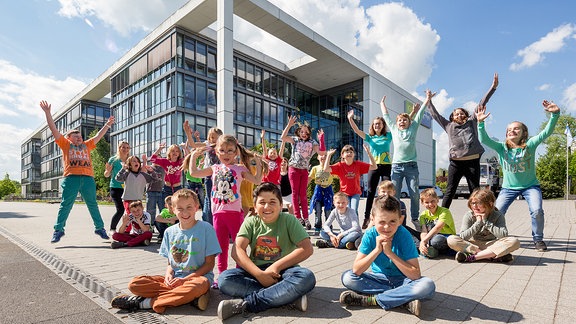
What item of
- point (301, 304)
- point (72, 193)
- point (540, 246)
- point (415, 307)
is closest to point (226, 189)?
point (301, 304)

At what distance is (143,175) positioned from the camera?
6.38 metres

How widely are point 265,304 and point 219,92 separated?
686 inches

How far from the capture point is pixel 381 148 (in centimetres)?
639

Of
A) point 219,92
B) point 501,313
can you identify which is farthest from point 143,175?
point 219,92

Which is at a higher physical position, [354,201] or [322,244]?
[354,201]

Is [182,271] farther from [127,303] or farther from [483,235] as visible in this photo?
[483,235]

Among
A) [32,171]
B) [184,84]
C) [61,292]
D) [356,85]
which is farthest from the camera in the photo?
[32,171]

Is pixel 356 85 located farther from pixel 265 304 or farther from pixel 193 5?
pixel 265 304

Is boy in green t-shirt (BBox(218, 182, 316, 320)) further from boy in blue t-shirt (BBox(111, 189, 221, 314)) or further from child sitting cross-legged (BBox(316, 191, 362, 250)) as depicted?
child sitting cross-legged (BBox(316, 191, 362, 250))

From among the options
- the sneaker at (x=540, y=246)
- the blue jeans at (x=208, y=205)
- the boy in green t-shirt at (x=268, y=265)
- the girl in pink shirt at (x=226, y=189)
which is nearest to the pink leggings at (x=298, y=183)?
the blue jeans at (x=208, y=205)

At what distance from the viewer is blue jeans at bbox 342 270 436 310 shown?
2539 mm

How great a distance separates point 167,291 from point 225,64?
1746cm

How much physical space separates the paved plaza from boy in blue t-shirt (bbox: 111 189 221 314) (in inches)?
3.8

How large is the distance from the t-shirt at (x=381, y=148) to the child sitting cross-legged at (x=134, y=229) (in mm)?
4604
